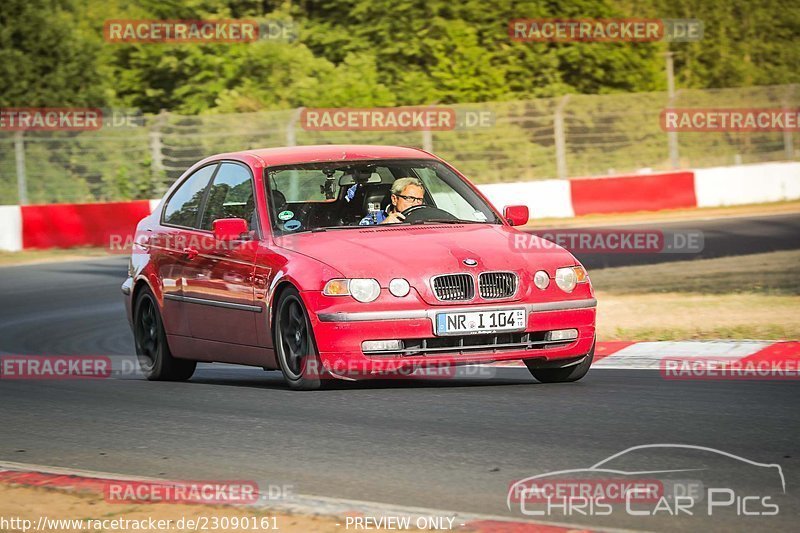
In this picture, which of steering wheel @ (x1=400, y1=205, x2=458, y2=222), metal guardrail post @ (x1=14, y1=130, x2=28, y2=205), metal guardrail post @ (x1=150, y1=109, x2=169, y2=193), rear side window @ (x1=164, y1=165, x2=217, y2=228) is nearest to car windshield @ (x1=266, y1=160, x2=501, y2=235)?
steering wheel @ (x1=400, y1=205, x2=458, y2=222)

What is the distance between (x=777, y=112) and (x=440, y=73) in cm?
936

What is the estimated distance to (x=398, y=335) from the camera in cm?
820

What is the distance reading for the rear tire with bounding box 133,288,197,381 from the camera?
10.3 meters

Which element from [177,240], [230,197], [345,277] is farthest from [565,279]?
[177,240]

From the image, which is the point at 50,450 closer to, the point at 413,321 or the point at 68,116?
the point at 413,321

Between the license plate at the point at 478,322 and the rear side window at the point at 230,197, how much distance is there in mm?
1697

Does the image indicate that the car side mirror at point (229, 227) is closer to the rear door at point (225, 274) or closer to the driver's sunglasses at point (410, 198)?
the rear door at point (225, 274)

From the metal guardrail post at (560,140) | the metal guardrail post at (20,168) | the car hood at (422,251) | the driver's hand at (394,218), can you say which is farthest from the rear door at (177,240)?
the metal guardrail post at (560,140)

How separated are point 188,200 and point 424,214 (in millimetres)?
1877

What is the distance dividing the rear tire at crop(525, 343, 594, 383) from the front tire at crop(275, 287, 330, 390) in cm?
126

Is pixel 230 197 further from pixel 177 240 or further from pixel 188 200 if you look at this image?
pixel 188 200

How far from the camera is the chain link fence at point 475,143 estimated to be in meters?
26.0

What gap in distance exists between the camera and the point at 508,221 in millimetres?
9852

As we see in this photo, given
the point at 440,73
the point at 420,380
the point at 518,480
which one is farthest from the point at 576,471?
the point at 440,73
